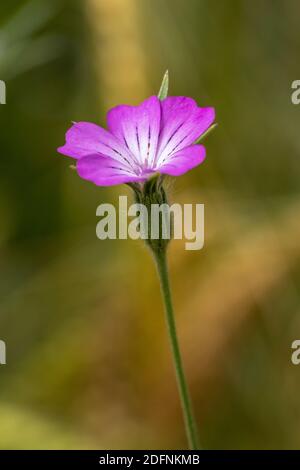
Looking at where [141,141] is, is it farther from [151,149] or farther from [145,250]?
[145,250]

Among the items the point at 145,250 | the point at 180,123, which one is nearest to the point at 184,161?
the point at 180,123

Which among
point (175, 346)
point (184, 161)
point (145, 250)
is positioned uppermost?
point (145, 250)

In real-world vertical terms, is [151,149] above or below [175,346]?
above

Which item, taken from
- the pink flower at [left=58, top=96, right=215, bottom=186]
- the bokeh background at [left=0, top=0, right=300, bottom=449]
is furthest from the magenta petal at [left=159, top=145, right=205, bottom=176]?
the bokeh background at [left=0, top=0, right=300, bottom=449]

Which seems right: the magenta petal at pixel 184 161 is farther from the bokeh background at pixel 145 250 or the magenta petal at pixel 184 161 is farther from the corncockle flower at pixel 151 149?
the bokeh background at pixel 145 250

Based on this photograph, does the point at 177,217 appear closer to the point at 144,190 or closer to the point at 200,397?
the point at 200,397
